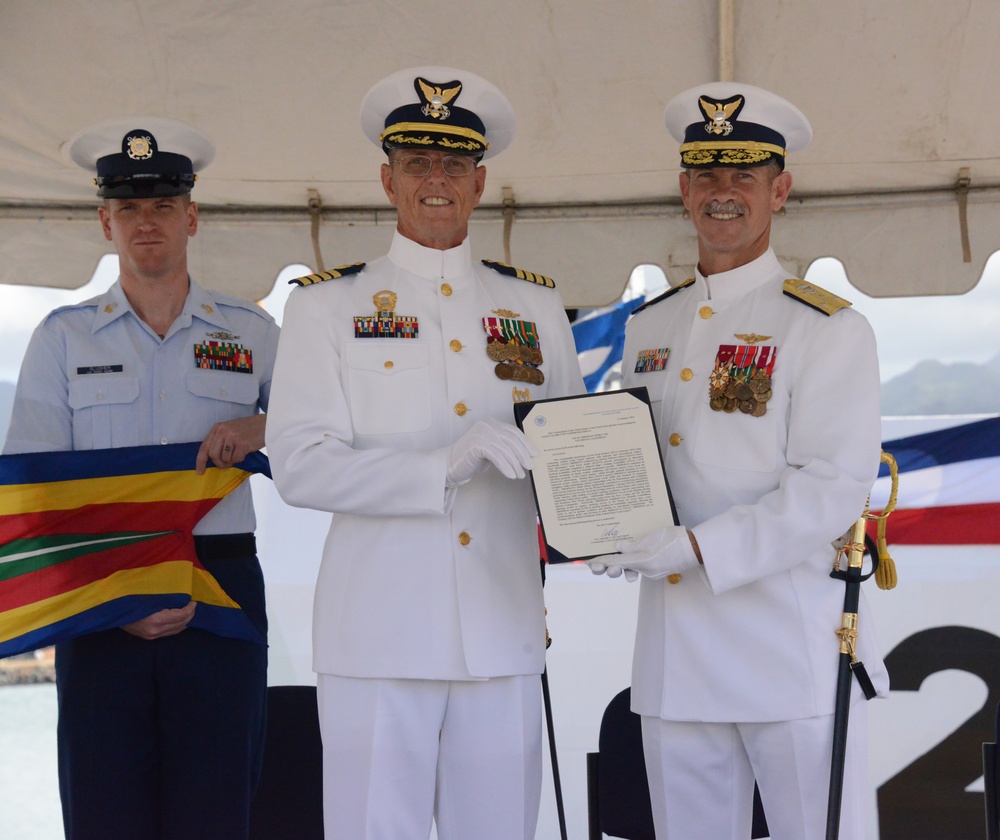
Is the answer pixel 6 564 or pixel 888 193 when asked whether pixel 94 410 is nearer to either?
pixel 6 564

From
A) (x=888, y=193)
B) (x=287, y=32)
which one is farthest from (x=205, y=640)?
(x=888, y=193)

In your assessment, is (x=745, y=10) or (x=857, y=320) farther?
(x=745, y=10)

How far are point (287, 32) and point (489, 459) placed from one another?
1620mm

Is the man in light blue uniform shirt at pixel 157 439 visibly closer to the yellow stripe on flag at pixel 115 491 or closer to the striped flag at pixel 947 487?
the yellow stripe on flag at pixel 115 491

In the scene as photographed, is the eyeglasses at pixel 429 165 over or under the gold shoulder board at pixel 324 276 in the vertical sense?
over

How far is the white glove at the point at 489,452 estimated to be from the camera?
206 cm

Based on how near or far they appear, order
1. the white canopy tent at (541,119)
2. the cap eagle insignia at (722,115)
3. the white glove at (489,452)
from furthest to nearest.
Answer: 1. the white canopy tent at (541,119)
2. the cap eagle insignia at (722,115)
3. the white glove at (489,452)

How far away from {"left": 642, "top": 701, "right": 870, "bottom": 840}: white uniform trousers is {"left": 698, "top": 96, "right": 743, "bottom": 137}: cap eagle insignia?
1225 millimetres

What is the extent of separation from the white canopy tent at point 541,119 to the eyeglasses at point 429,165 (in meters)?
0.91

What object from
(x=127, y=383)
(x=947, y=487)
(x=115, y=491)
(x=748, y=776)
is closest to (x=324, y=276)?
(x=127, y=383)

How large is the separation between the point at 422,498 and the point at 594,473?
1.14 feet

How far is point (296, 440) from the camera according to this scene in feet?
7.14

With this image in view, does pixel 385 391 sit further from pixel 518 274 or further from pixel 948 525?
pixel 948 525

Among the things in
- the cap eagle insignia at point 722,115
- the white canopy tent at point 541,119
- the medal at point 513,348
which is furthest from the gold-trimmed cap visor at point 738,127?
the white canopy tent at point 541,119
